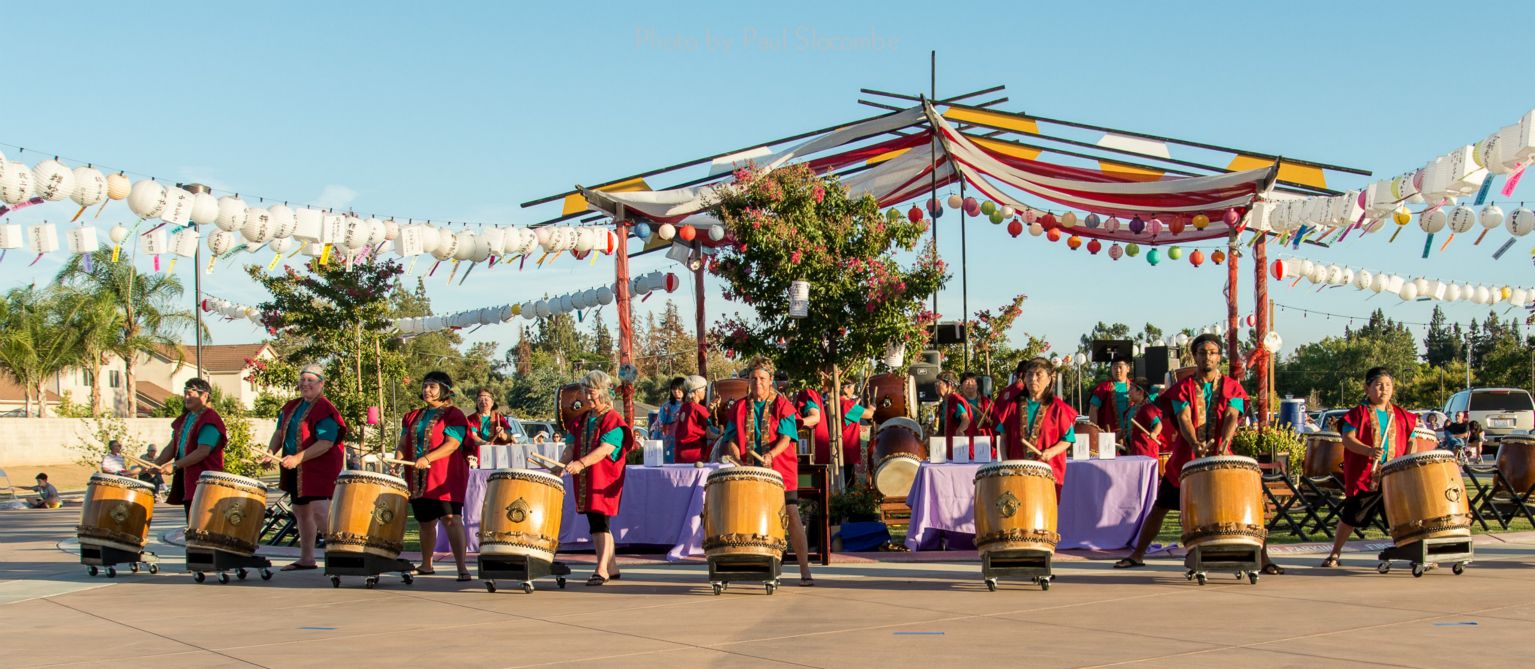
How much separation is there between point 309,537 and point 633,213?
29.0 ft

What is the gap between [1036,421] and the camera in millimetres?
9305

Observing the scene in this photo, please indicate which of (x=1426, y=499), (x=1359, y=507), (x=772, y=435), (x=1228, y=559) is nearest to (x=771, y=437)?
(x=772, y=435)

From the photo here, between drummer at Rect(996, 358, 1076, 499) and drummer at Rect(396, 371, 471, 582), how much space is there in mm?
3681

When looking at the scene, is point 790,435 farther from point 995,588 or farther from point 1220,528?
point 1220,528

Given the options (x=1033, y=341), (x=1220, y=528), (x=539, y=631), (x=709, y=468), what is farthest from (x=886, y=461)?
(x=1033, y=341)

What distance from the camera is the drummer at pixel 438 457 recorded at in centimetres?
969

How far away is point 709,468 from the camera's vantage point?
11383mm

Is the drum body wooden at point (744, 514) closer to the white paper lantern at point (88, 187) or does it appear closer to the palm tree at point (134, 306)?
the white paper lantern at point (88, 187)

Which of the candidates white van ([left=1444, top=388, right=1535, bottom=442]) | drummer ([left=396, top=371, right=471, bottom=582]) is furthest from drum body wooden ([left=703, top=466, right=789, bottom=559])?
white van ([left=1444, top=388, right=1535, bottom=442])

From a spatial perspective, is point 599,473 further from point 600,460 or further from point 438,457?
point 438,457

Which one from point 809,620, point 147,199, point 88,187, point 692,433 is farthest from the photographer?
point 147,199

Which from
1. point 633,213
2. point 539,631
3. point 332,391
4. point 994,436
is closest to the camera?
point 539,631

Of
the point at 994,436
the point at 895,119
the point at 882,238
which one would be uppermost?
the point at 895,119

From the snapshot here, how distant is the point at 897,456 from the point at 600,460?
3617mm
